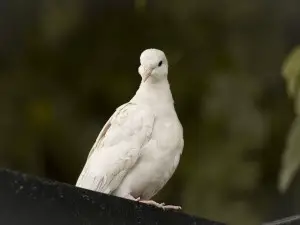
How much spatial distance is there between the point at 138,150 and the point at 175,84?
68 centimetres

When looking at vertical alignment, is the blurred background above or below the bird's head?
below

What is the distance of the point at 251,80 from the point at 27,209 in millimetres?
922

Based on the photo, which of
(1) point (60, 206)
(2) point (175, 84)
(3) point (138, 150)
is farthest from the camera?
(2) point (175, 84)

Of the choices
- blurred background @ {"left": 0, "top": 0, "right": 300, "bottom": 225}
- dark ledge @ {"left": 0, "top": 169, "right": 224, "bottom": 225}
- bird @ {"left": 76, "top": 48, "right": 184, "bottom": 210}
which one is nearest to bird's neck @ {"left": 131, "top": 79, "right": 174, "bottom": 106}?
bird @ {"left": 76, "top": 48, "right": 184, "bottom": 210}

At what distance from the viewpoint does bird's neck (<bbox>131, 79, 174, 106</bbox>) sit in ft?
3.10

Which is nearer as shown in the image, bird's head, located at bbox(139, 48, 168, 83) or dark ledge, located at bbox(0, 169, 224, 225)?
dark ledge, located at bbox(0, 169, 224, 225)

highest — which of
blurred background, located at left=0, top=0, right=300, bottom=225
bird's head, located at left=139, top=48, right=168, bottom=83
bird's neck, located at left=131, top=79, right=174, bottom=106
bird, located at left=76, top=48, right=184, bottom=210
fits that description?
bird's head, located at left=139, top=48, right=168, bottom=83

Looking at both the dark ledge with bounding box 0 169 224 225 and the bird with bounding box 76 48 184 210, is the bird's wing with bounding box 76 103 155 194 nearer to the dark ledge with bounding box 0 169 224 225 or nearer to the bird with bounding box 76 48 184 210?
the bird with bounding box 76 48 184 210

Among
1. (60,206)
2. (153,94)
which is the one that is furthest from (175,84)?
(60,206)

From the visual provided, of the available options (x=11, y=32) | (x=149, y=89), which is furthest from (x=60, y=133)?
(x=149, y=89)

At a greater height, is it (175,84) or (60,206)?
(60,206)

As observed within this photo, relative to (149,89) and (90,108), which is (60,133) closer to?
(90,108)

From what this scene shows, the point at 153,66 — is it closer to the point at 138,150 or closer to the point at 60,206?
the point at 138,150

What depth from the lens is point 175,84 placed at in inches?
62.0
